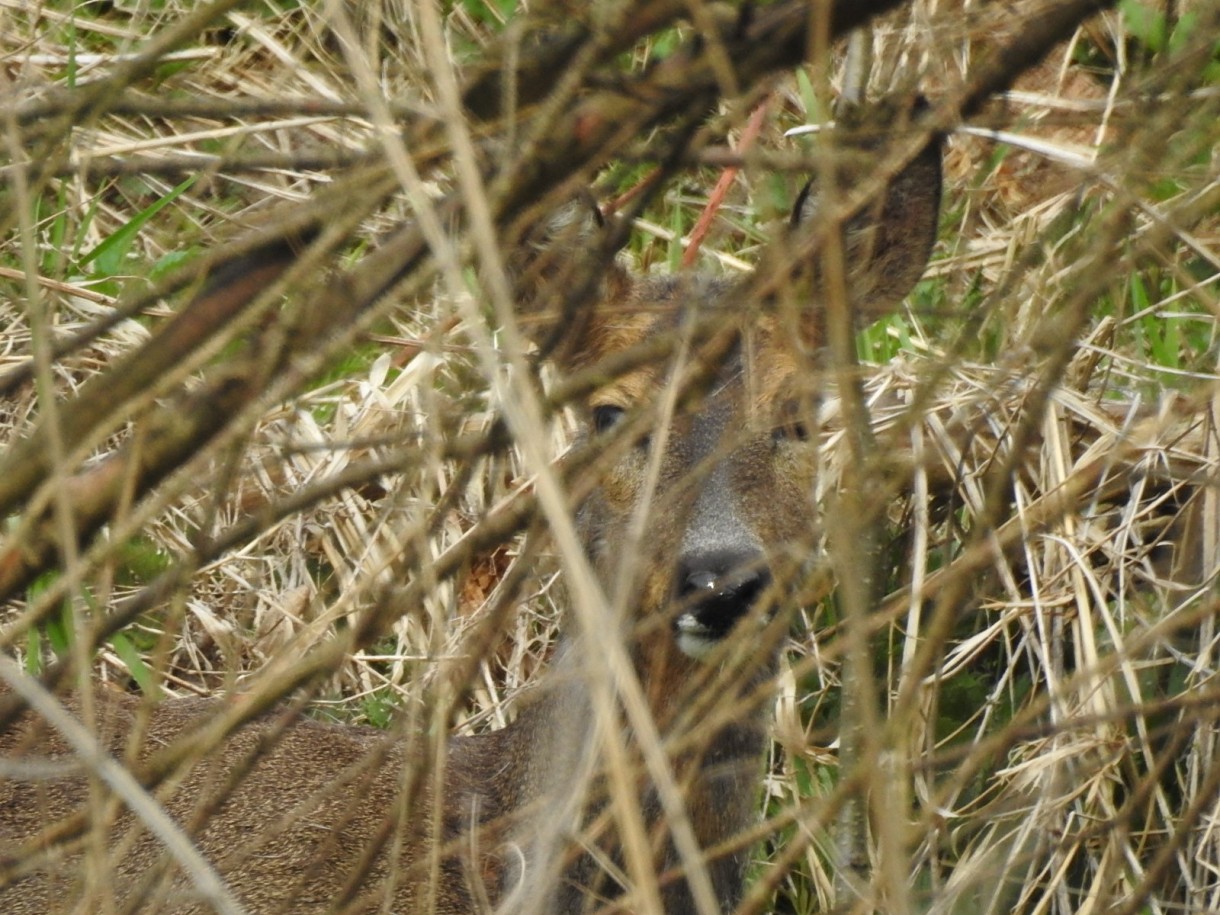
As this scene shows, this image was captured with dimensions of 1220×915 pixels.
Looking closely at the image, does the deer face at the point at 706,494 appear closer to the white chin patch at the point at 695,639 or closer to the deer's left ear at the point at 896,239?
the white chin patch at the point at 695,639

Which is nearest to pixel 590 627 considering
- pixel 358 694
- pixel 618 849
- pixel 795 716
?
pixel 618 849

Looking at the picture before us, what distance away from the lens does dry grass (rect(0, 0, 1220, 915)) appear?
2.58m

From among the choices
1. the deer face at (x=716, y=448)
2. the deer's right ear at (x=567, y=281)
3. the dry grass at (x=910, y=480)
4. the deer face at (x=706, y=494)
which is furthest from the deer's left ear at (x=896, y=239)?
the deer's right ear at (x=567, y=281)

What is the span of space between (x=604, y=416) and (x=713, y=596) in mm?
945

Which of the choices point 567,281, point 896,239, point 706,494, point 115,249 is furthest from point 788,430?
point 115,249

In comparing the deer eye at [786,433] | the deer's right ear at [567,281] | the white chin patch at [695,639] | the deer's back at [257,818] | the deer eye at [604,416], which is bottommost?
the deer's back at [257,818]

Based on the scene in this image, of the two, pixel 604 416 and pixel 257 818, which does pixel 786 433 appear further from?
pixel 257 818

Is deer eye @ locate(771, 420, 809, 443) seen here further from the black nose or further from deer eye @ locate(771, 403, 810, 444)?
the black nose

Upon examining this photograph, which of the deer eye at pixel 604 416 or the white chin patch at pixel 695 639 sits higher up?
the deer eye at pixel 604 416

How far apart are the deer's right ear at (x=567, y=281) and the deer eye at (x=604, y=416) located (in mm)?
139

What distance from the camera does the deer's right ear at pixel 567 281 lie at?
220cm

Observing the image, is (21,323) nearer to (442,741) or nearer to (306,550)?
(306,550)

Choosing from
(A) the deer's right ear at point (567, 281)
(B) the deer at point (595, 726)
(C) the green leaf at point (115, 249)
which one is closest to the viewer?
(A) the deer's right ear at point (567, 281)

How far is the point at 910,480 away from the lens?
4.89 meters
